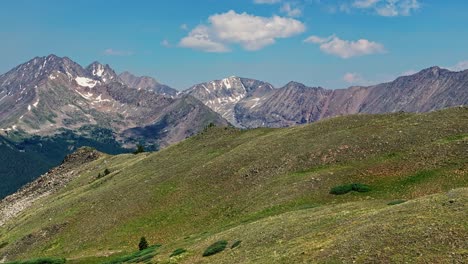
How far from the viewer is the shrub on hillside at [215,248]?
39.7 m

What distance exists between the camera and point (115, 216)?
7631 centimetres

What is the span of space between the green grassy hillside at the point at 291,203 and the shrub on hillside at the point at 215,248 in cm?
64

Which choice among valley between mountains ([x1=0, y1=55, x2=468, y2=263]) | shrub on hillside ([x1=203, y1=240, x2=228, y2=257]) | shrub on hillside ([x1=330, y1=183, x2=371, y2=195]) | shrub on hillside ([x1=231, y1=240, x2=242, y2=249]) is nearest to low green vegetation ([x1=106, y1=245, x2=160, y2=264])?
valley between mountains ([x1=0, y1=55, x2=468, y2=263])

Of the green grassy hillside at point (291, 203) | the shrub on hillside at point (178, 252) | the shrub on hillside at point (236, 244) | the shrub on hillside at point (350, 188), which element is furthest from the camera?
the shrub on hillside at point (350, 188)

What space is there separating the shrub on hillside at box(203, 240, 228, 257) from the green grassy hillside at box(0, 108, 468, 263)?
2.09ft

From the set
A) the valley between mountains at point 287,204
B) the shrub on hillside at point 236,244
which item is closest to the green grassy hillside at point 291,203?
the valley between mountains at point 287,204

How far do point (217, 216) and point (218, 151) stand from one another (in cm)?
3511

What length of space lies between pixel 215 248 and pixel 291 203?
18362 millimetres

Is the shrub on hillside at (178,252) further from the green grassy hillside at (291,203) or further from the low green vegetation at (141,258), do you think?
the low green vegetation at (141,258)

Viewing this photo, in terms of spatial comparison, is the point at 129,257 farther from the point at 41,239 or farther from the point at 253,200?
the point at 41,239

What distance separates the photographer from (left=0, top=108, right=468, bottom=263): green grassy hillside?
3006 centimetres

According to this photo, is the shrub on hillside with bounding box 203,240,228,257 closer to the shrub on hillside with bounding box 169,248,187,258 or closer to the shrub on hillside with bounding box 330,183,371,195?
the shrub on hillside with bounding box 169,248,187,258

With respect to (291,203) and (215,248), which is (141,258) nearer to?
(215,248)

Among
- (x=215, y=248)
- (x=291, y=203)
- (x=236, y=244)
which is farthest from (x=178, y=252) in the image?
(x=291, y=203)
